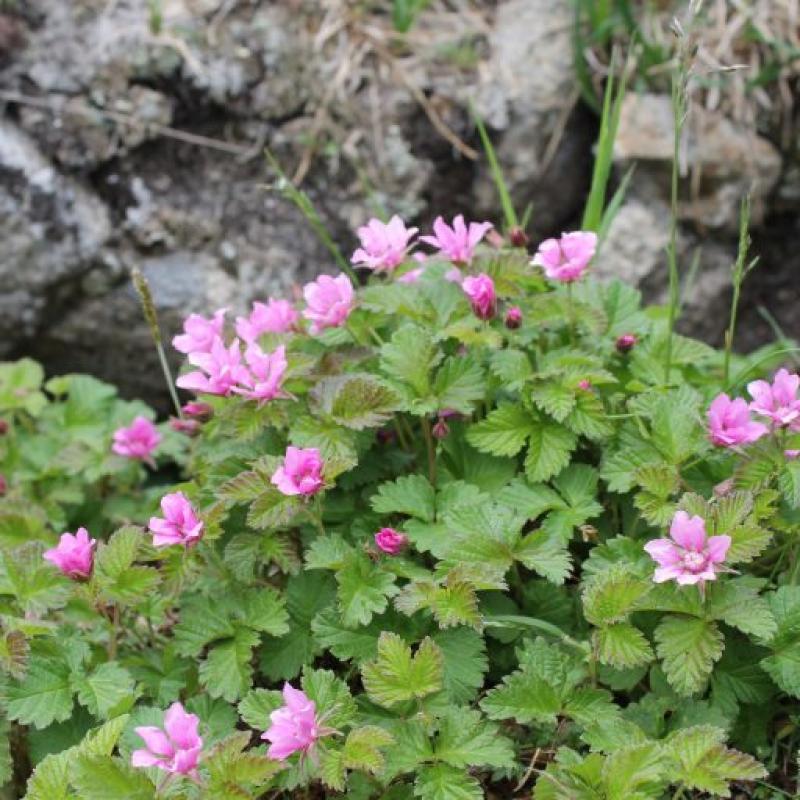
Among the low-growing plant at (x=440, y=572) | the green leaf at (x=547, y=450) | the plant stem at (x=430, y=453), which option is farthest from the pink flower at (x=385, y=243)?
the green leaf at (x=547, y=450)

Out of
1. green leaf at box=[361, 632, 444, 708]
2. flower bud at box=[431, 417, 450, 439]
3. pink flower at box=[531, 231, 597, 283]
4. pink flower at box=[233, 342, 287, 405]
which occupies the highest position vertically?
pink flower at box=[531, 231, 597, 283]

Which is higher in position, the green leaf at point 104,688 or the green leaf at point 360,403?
the green leaf at point 360,403

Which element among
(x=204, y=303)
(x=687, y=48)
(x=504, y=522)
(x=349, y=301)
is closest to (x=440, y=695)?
(x=504, y=522)

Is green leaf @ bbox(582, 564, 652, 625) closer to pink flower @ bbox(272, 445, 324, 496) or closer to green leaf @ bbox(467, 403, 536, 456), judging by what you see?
green leaf @ bbox(467, 403, 536, 456)

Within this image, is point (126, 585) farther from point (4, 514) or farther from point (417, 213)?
point (417, 213)

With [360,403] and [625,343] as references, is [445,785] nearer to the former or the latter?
[360,403]

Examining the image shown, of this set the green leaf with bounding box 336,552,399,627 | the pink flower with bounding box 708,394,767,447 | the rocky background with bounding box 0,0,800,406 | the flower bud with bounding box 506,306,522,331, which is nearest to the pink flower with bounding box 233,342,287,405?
the green leaf with bounding box 336,552,399,627

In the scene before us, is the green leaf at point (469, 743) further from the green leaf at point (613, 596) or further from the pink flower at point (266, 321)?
the pink flower at point (266, 321)
